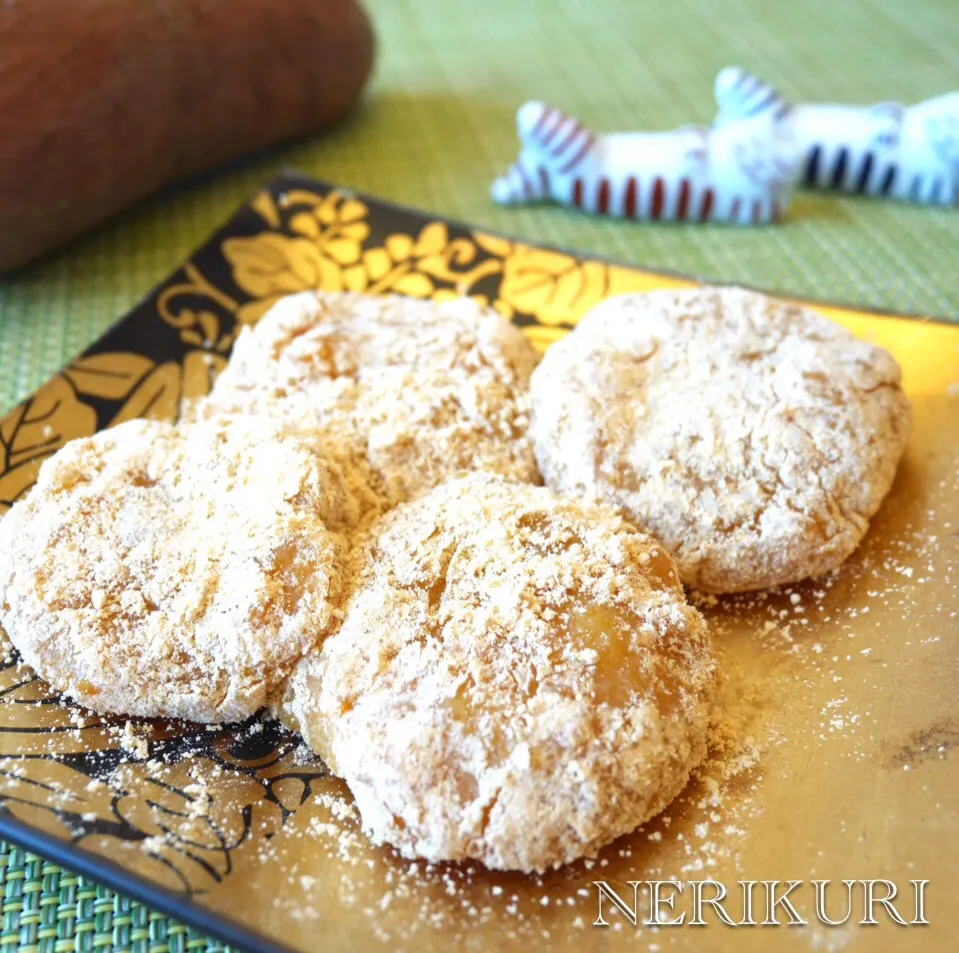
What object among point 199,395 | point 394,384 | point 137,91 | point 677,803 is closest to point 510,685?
point 677,803

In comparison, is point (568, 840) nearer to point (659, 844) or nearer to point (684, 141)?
point (659, 844)

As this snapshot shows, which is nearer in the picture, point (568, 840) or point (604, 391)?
point (568, 840)

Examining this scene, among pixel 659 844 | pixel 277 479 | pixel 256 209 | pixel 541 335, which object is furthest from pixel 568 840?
pixel 256 209

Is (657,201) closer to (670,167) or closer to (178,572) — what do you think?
(670,167)

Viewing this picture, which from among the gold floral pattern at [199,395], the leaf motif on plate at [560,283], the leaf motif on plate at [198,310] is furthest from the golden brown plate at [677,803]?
the leaf motif on plate at [560,283]

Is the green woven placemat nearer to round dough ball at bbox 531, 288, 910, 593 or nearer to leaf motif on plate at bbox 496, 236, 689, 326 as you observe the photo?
round dough ball at bbox 531, 288, 910, 593

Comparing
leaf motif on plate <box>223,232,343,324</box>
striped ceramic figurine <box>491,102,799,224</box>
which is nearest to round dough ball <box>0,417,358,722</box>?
leaf motif on plate <box>223,232,343,324</box>

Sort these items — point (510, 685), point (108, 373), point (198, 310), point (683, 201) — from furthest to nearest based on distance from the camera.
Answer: point (683, 201) < point (198, 310) < point (108, 373) < point (510, 685)
